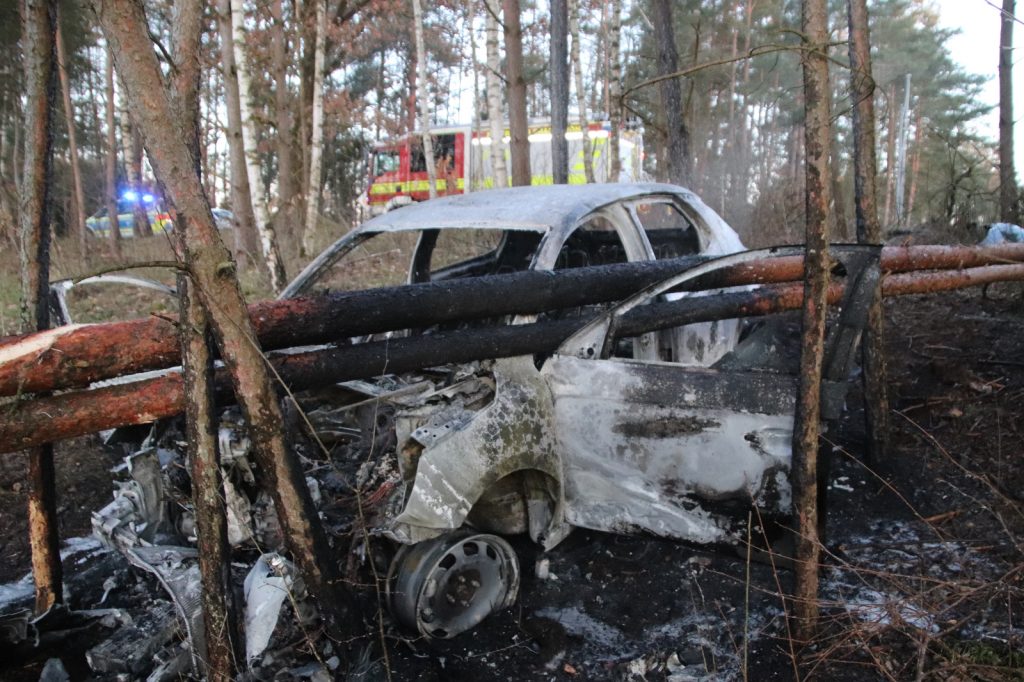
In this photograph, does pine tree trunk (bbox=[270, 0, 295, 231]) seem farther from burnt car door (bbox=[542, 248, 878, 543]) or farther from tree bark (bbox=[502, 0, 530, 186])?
burnt car door (bbox=[542, 248, 878, 543])

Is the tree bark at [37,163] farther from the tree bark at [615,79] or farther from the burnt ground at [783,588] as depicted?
the tree bark at [615,79]

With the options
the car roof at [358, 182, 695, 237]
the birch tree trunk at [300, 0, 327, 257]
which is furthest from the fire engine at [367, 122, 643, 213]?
the car roof at [358, 182, 695, 237]

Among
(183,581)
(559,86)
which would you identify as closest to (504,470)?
(183,581)

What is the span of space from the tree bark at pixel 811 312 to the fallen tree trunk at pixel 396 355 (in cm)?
107

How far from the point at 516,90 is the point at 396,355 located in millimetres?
7628

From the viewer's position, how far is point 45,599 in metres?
3.26

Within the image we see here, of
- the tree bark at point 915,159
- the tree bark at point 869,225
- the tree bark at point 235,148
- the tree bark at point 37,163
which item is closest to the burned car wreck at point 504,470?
the tree bark at point 37,163

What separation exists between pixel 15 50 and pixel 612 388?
18317 millimetres

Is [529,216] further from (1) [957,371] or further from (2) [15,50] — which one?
(2) [15,50]

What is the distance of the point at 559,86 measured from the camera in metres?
12.6

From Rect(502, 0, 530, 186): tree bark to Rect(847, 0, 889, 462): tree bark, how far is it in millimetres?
6026

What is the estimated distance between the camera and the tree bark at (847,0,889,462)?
4418 millimetres

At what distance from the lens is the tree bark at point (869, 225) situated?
4418mm

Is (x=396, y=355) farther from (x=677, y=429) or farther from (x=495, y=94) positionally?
(x=495, y=94)
